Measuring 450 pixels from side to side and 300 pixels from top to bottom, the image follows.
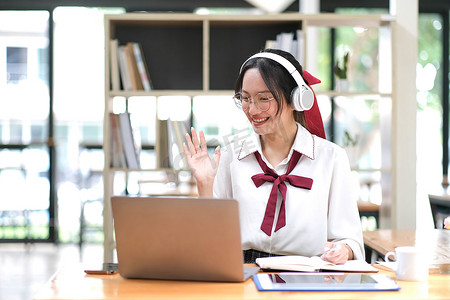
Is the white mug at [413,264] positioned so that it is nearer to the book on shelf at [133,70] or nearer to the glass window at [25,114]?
the book on shelf at [133,70]

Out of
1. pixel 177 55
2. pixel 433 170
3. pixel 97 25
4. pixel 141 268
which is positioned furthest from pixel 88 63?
pixel 141 268

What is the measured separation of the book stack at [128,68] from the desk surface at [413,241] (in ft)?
5.58

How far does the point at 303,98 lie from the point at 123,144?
182 centimetres

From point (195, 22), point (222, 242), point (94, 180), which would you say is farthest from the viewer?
point (94, 180)

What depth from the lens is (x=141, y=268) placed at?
1.63m

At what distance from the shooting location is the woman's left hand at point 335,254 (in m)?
1.86

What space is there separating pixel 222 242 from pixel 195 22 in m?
2.47

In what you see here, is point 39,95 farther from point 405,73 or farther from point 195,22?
point 405,73

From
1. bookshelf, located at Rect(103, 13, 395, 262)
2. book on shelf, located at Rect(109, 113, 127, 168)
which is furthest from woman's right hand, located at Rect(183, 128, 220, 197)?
bookshelf, located at Rect(103, 13, 395, 262)

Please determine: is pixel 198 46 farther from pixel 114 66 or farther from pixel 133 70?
pixel 114 66

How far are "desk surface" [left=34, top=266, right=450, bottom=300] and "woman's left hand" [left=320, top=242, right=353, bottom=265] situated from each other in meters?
0.26

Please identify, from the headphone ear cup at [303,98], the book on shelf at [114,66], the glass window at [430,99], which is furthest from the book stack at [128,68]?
the glass window at [430,99]

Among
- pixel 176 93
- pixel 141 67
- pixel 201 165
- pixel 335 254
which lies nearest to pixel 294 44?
pixel 176 93

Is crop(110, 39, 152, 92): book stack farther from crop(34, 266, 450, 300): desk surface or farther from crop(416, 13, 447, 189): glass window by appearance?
crop(416, 13, 447, 189): glass window
